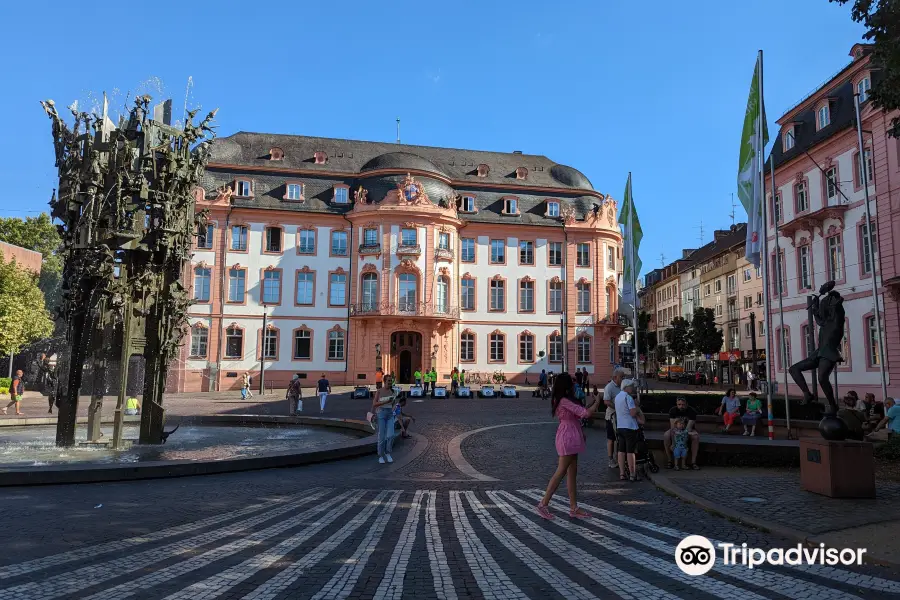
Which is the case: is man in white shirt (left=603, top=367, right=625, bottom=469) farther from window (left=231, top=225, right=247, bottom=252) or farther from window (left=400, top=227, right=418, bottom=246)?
window (left=231, top=225, right=247, bottom=252)

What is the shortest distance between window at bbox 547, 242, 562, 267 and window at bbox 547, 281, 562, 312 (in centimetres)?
162

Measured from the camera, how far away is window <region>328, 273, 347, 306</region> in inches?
1871

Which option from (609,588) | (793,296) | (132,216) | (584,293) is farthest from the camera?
(584,293)

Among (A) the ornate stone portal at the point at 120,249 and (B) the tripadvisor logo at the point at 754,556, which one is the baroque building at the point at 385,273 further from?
(B) the tripadvisor logo at the point at 754,556

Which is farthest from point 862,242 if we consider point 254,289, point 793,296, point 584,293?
point 254,289

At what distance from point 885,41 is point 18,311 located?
4616 cm

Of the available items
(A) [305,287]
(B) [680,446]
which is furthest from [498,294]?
(B) [680,446]

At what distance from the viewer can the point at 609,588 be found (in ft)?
16.5

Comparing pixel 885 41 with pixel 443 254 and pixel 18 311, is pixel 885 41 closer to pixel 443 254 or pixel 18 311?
pixel 443 254

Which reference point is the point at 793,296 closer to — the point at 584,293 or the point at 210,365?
the point at 584,293

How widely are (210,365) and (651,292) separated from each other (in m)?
73.8

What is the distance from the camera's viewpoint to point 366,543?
643 cm

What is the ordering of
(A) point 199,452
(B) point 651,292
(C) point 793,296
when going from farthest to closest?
(B) point 651,292 < (C) point 793,296 < (A) point 199,452

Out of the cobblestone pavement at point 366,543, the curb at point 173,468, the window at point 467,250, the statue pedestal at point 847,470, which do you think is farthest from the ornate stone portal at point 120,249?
the window at point 467,250
